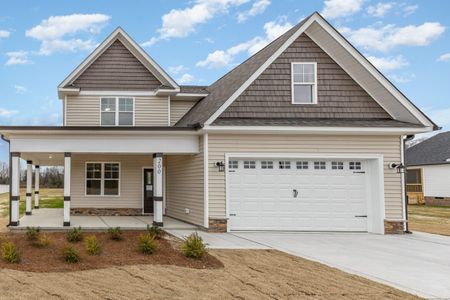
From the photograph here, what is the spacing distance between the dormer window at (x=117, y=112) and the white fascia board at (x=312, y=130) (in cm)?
581

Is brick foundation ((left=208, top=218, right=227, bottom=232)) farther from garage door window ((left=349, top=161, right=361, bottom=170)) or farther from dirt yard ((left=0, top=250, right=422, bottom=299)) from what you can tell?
dirt yard ((left=0, top=250, right=422, bottom=299))

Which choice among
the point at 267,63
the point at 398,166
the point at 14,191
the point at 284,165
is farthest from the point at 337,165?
the point at 14,191

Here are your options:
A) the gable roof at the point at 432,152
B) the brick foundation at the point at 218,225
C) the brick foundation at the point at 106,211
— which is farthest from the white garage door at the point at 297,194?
the gable roof at the point at 432,152

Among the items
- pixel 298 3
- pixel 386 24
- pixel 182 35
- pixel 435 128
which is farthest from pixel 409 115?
pixel 182 35

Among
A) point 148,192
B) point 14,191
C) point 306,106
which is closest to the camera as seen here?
point 14,191

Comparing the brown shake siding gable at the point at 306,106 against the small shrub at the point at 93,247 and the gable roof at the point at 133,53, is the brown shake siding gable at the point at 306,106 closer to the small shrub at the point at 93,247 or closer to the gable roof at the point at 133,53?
the gable roof at the point at 133,53

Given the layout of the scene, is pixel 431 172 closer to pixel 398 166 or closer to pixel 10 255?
pixel 398 166

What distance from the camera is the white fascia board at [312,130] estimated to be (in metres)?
13.4

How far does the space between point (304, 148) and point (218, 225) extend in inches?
146

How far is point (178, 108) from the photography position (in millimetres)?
19531

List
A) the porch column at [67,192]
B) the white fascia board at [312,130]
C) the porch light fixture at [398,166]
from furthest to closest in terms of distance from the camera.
→ the porch light fixture at [398,166]
the porch column at [67,192]
the white fascia board at [312,130]

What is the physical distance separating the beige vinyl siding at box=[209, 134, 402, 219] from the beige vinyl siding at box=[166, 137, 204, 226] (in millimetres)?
567

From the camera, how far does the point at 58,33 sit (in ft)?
88.0

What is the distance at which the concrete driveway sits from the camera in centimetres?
760
